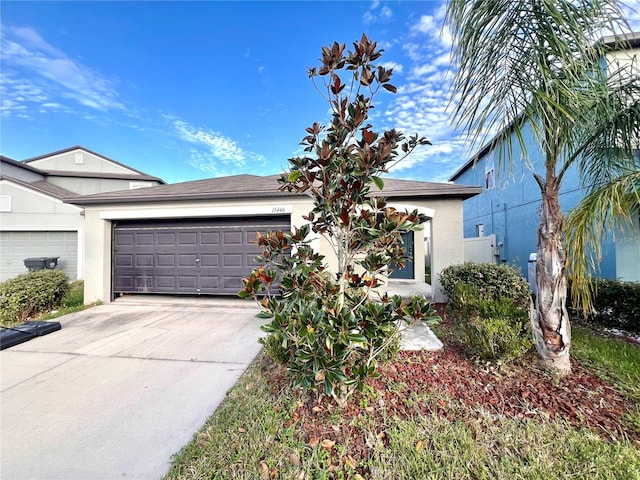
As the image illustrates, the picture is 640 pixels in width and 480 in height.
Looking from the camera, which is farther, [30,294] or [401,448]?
[30,294]

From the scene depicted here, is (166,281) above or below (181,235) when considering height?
below

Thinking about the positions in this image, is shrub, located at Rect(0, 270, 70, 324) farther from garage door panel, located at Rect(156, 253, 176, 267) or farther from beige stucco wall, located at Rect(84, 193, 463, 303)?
garage door panel, located at Rect(156, 253, 176, 267)

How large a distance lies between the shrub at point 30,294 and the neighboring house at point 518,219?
32.0 ft

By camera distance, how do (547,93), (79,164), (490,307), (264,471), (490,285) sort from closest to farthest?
(264,471) < (547,93) < (490,307) < (490,285) < (79,164)

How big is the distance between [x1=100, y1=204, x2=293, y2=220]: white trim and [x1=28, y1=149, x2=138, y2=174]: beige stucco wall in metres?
12.8

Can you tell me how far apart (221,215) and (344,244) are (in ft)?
19.0

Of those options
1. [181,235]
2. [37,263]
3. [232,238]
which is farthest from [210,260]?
[37,263]

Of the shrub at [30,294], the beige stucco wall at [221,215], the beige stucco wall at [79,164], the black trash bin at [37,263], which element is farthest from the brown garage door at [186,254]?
the beige stucco wall at [79,164]

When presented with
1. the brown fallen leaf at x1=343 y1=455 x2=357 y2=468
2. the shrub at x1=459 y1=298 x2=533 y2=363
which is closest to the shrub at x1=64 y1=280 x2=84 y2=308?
the brown fallen leaf at x1=343 y1=455 x2=357 y2=468

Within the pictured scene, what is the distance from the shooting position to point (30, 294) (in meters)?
6.28

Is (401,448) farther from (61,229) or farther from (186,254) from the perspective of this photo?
(61,229)

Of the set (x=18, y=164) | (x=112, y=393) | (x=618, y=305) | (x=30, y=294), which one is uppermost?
(x=18, y=164)

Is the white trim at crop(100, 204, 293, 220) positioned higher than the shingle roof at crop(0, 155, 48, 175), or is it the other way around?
the shingle roof at crop(0, 155, 48, 175)

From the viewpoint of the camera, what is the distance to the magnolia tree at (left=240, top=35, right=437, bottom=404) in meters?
2.31
